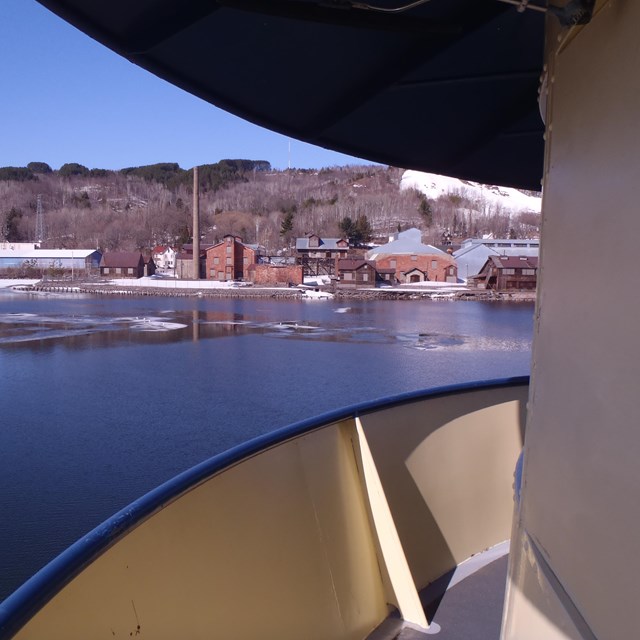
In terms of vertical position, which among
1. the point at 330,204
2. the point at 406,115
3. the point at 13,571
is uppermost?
the point at 330,204

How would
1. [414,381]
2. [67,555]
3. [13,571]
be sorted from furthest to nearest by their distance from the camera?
[414,381] < [13,571] < [67,555]

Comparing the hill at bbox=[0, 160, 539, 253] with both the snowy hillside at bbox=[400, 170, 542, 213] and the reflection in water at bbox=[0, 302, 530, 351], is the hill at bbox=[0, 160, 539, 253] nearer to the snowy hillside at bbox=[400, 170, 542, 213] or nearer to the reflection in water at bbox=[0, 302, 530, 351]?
the snowy hillside at bbox=[400, 170, 542, 213]

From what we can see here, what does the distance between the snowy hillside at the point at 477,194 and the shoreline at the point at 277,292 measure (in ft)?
104

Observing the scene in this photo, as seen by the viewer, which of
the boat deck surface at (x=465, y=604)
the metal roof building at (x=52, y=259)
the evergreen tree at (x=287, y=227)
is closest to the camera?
the boat deck surface at (x=465, y=604)

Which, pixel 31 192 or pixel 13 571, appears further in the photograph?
pixel 31 192

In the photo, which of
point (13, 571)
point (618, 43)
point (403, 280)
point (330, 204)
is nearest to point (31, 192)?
point (330, 204)

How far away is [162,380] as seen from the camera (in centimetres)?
866

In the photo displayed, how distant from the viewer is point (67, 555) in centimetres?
58

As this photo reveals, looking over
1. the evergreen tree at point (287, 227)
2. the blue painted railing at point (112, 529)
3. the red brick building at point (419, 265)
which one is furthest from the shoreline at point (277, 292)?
the blue painted railing at point (112, 529)

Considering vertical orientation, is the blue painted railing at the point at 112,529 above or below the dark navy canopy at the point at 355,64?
below

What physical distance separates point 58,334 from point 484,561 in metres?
12.7

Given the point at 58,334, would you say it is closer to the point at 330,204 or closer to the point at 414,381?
the point at 414,381

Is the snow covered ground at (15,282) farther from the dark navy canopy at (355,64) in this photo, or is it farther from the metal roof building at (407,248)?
the dark navy canopy at (355,64)

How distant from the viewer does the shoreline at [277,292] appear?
897 inches
